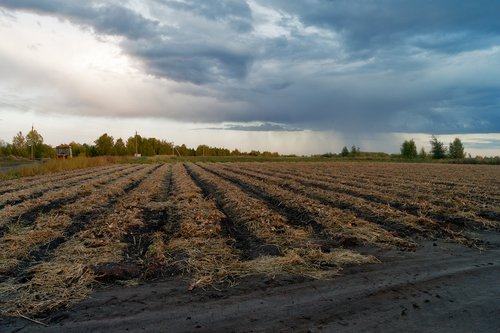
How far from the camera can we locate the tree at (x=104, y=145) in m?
97.6

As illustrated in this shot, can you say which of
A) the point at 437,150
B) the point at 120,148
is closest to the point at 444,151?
the point at 437,150

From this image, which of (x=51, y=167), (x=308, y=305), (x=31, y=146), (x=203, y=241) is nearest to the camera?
(x=308, y=305)

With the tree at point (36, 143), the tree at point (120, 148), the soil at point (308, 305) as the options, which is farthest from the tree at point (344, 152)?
the soil at point (308, 305)

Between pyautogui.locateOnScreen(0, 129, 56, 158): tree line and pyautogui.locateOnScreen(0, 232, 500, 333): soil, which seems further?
pyautogui.locateOnScreen(0, 129, 56, 158): tree line

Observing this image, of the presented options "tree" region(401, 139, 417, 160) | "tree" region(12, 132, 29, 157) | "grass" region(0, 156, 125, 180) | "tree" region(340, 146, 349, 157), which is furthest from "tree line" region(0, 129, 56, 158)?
"tree" region(401, 139, 417, 160)

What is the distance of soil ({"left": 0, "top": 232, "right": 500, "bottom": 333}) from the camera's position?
13.3ft

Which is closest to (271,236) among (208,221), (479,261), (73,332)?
(208,221)

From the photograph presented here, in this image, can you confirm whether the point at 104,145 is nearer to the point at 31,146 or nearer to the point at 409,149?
the point at 31,146

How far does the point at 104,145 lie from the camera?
323 ft

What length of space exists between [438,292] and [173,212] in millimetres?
7947

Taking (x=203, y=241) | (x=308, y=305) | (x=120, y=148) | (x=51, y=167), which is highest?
(x=120, y=148)

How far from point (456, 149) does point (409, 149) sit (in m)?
11.9

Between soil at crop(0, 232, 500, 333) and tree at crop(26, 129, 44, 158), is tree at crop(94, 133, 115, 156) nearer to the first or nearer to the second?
tree at crop(26, 129, 44, 158)

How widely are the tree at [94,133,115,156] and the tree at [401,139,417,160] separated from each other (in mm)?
82165
